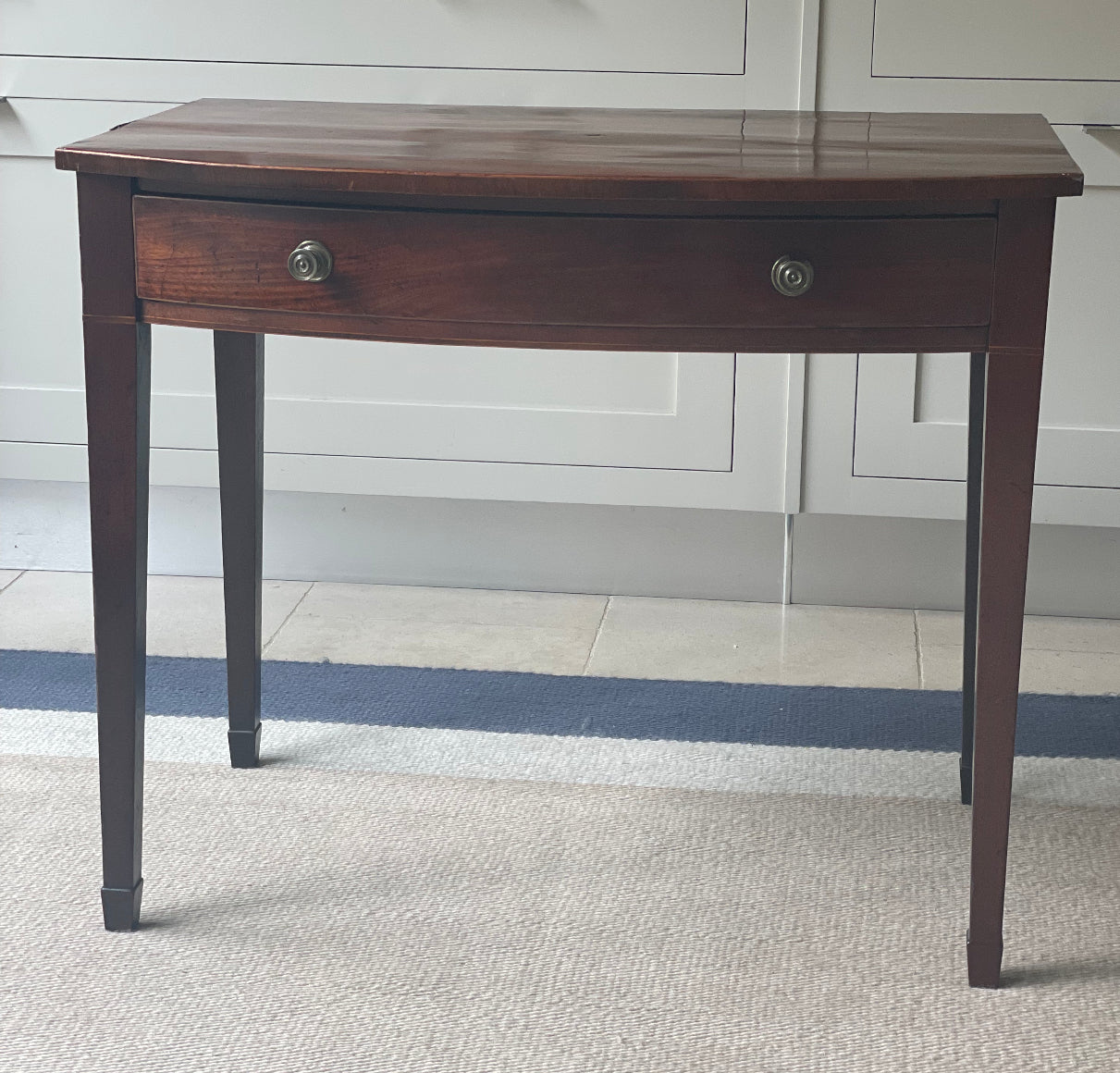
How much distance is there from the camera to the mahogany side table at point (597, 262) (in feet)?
3.28

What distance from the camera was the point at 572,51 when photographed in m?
1.79

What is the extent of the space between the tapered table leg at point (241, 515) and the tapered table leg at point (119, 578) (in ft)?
0.80

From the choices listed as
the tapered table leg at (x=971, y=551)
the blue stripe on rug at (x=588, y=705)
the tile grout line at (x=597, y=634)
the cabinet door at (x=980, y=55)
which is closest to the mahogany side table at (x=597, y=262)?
the tapered table leg at (x=971, y=551)

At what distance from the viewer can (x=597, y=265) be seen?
102cm

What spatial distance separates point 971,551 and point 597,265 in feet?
1.84

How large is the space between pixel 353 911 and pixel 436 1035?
20 cm

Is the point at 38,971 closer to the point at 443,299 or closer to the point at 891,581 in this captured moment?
the point at 443,299

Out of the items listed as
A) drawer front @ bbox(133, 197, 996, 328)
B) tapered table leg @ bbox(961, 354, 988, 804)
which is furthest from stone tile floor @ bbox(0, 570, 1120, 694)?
drawer front @ bbox(133, 197, 996, 328)

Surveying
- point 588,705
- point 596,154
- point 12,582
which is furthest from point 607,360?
point 12,582

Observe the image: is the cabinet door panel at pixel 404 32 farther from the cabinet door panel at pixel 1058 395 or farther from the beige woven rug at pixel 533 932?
the beige woven rug at pixel 533 932

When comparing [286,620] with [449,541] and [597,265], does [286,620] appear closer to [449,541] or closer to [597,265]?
[449,541]

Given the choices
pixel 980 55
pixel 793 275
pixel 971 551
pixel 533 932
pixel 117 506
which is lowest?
pixel 533 932

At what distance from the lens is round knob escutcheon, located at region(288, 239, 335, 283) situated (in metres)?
1.04

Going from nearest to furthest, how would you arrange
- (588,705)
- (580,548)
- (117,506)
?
(117,506)
(588,705)
(580,548)
